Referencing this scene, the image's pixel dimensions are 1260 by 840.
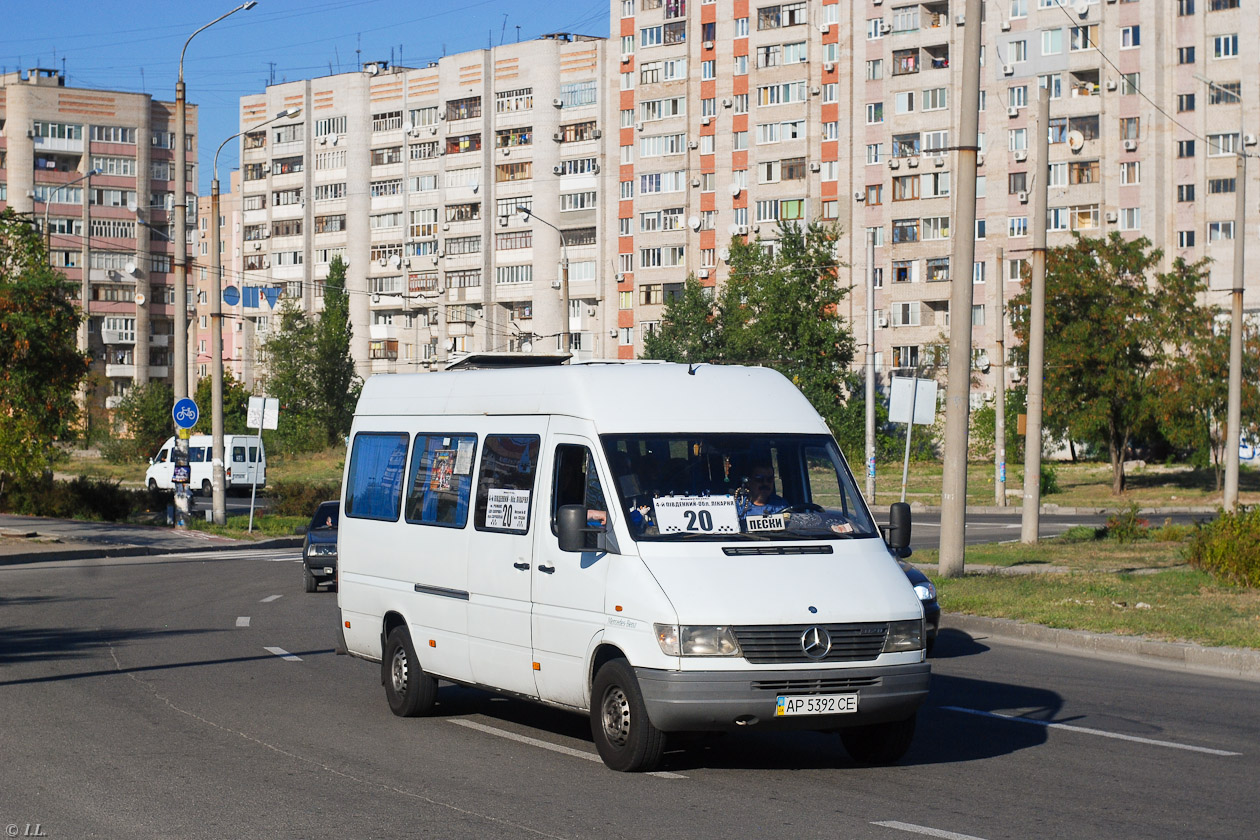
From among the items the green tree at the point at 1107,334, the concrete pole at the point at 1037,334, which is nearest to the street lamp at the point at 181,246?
the concrete pole at the point at 1037,334

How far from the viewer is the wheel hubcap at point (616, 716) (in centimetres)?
898

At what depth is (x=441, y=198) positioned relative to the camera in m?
108

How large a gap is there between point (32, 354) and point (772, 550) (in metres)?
27.9

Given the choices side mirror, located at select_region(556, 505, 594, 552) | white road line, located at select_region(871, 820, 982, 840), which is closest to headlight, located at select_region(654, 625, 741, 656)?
side mirror, located at select_region(556, 505, 594, 552)

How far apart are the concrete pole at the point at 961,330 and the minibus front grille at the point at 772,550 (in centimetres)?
1188

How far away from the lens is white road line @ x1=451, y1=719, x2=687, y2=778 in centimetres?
957

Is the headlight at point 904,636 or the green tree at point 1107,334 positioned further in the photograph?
the green tree at point 1107,334

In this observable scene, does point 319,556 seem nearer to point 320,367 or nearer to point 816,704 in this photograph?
point 816,704

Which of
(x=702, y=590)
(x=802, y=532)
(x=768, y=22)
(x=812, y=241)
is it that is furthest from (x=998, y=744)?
(x=768, y=22)

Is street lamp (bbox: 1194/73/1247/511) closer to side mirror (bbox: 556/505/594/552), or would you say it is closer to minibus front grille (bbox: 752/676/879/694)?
minibus front grille (bbox: 752/676/879/694)

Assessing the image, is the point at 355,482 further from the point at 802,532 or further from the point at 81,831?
the point at 81,831

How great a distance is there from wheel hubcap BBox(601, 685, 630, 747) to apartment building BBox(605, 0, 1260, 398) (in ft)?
230

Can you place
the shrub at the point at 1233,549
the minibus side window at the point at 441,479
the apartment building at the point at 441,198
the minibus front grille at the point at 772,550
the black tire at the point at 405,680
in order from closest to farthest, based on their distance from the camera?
the minibus front grille at the point at 772,550 → the minibus side window at the point at 441,479 → the black tire at the point at 405,680 → the shrub at the point at 1233,549 → the apartment building at the point at 441,198

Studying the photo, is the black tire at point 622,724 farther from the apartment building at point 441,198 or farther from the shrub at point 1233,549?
the apartment building at point 441,198
